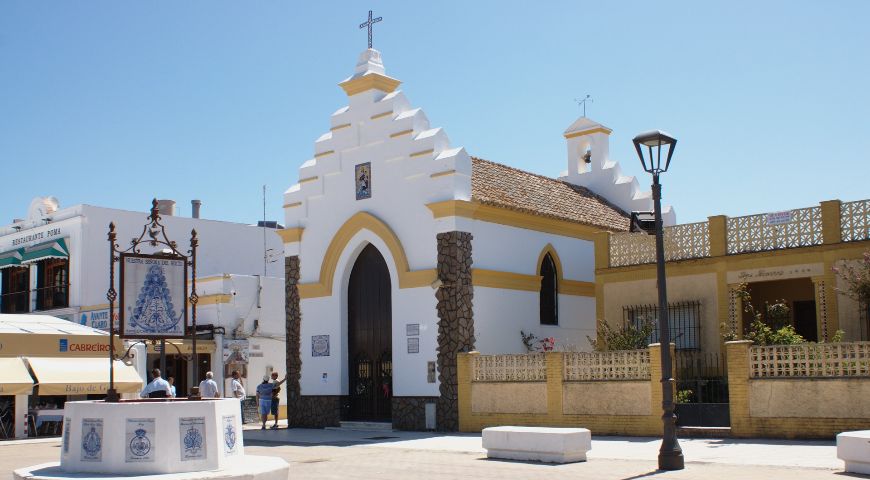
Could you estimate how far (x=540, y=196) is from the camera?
26.9 metres

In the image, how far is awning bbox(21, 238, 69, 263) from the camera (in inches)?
1353

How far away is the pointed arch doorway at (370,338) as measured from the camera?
2409cm

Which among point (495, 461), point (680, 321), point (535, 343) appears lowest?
point (495, 461)

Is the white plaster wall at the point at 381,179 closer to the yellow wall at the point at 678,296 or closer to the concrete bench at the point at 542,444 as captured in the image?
the yellow wall at the point at 678,296

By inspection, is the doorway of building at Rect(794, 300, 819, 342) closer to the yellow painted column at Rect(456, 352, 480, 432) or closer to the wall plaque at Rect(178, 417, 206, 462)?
the yellow painted column at Rect(456, 352, 480, 432)

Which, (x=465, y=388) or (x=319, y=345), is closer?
(x=465, y=388)

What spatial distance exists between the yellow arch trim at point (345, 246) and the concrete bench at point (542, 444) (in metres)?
7.46

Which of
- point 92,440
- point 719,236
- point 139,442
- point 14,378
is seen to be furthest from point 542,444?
point 14,378

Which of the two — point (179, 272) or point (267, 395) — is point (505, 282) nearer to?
point (267, 395)

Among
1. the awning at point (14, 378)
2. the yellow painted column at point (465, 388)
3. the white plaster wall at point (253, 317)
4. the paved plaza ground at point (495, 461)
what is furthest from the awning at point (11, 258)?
the yellow painted column at point (465, 388)

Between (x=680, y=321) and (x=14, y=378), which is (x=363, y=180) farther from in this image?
(x=14, y=378)

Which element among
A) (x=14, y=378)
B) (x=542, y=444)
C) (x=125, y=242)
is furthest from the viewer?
(x=125, y=242)

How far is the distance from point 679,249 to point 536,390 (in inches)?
212

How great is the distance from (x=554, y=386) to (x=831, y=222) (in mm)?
6806
